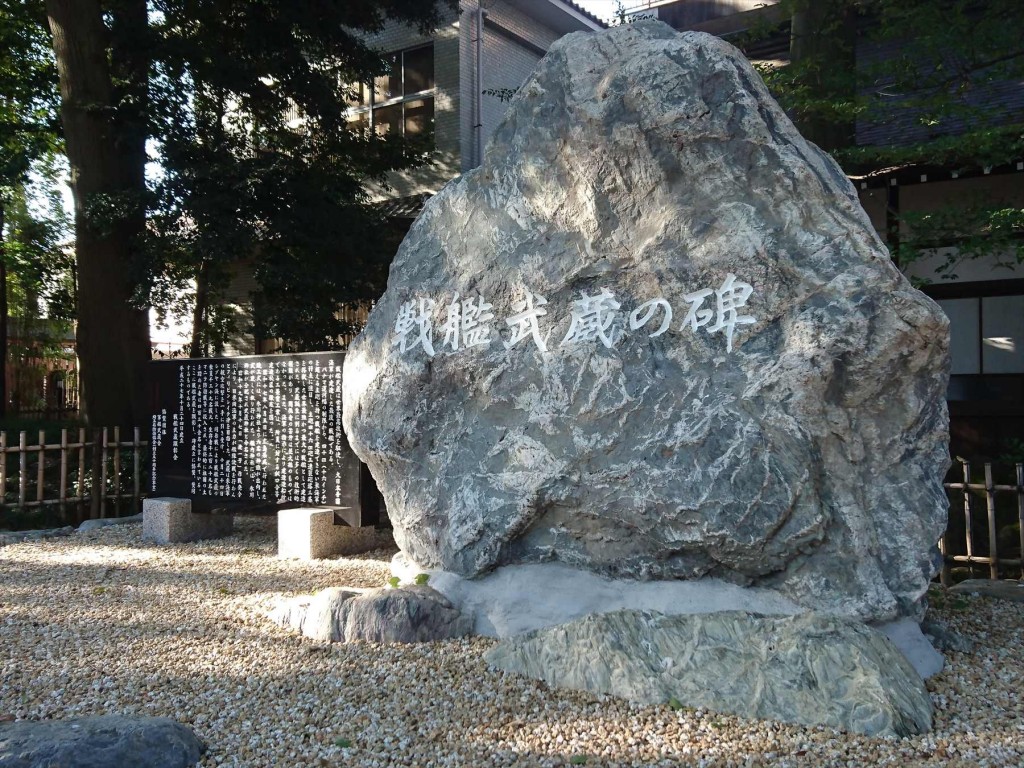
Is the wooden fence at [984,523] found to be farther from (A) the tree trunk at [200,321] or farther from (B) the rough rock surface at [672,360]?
(A) the tree trunk at [200,321]

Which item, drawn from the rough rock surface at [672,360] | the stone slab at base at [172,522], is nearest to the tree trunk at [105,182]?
the stone slab at base at [172,522]

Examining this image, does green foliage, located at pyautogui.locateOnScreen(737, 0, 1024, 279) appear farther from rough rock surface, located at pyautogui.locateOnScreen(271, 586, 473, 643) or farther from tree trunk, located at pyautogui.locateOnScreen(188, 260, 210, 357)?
tree trunk, located at pyautogui.locateOnScreen(188, 260, 210, 357)

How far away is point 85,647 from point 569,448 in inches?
123

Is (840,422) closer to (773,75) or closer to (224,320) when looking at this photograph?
(773,75)

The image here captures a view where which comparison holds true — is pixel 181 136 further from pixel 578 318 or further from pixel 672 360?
pixel 672 360

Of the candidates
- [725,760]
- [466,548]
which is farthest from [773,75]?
[725,760]

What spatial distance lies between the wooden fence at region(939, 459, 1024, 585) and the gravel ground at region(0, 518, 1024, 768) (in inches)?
40.3

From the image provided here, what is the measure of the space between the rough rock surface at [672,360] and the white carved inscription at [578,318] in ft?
0.05

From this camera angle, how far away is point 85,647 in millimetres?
5059

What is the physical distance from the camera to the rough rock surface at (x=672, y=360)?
174 inches

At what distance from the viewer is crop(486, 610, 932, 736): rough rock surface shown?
3.81 metres

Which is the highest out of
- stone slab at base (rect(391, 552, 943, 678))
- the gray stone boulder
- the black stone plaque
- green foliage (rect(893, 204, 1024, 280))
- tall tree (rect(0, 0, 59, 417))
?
tall tree (rect(0, 0, 59, 417))

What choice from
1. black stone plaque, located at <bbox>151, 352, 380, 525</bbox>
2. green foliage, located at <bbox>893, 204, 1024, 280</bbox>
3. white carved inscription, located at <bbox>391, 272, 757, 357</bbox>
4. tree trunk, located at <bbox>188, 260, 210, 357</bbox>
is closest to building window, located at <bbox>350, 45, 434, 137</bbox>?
tree trunk, located at <bbox>188, 260, 210, 357</bbox>

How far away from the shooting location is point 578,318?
5117mm
